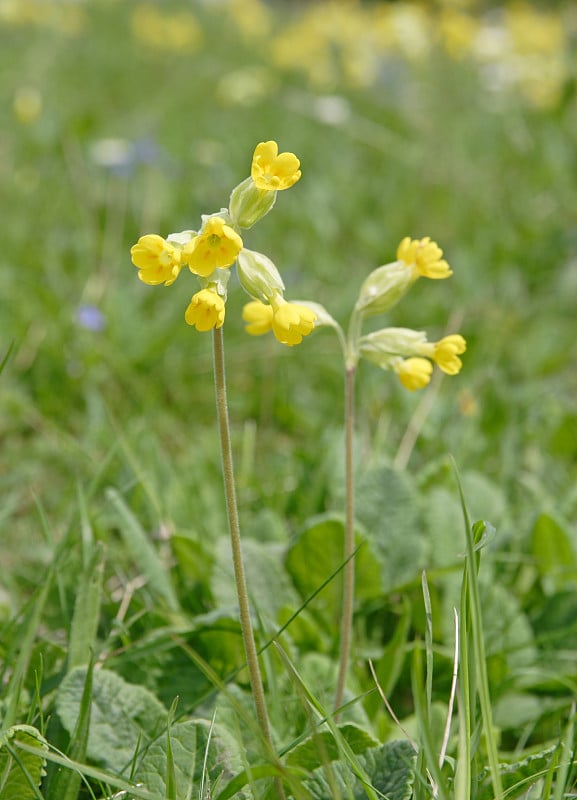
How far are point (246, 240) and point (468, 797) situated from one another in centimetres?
292

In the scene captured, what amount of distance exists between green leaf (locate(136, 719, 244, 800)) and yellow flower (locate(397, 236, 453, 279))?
0.81 metres

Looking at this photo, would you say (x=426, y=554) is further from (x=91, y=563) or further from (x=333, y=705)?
(x=91, y=563)

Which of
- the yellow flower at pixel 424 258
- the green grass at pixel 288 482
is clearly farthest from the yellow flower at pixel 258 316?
the green grass at pixel 288 482

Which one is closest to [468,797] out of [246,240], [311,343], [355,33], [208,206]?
[311,343]

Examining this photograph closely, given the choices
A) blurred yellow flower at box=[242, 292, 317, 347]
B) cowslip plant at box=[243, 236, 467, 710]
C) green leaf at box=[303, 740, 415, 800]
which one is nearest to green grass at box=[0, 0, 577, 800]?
green leaf at box=[303, 740, 415, 800]

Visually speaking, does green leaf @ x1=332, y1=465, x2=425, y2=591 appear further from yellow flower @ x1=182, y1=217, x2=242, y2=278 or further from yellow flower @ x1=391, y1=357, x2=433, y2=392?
yellow flower @ x1=182, y1=217, x2=242, y2=278

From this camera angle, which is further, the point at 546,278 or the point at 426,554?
the point at 546,278

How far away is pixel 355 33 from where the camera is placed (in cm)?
858

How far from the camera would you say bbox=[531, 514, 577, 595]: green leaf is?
2.00m

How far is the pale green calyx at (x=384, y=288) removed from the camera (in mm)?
1567

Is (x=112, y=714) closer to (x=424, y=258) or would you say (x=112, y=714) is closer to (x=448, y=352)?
(x=448, y=352)

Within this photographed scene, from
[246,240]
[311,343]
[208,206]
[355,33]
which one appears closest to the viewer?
[311,343]

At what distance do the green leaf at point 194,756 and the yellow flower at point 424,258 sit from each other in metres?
0.81

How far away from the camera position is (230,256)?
115 cm
